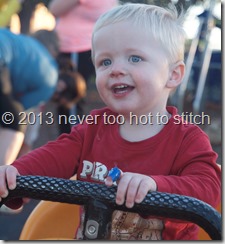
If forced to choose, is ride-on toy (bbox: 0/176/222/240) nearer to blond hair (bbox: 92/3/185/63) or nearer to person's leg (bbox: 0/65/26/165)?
blond hair (bbox: 92/3/185/63)

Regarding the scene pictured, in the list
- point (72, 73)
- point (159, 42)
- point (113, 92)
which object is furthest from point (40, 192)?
point (72, 73)

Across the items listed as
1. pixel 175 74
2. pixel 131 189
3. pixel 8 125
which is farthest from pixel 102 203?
pixel 8 125

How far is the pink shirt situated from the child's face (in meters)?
0.49

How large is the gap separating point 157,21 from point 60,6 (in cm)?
79

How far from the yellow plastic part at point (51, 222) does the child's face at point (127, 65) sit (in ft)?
0.80

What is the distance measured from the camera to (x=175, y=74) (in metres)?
0.99

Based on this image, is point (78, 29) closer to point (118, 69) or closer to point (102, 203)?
point (118, 69)

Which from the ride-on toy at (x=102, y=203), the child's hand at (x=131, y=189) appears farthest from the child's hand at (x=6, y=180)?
the child's hand at (x=131, y=189)

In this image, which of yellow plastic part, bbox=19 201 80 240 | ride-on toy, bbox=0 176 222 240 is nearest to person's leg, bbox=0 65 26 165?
yellow plastic part, bbox=19 201 80 240

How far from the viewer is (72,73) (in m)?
1.98

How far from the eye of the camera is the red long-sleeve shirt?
33.6 inches

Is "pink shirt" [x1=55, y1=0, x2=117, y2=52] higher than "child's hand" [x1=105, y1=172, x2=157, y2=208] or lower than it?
higher

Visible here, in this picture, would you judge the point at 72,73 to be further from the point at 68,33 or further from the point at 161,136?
the point at 161,136

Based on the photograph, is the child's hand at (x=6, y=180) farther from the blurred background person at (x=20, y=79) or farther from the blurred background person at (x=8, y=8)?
the blurred background person at (x=8, y=8)
